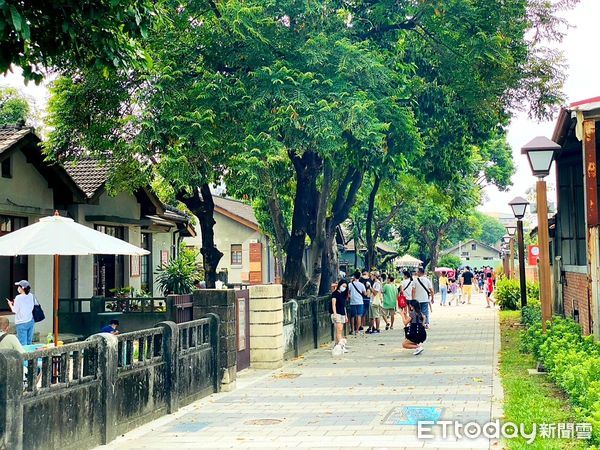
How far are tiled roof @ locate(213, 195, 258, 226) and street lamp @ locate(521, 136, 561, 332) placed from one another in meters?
31.5

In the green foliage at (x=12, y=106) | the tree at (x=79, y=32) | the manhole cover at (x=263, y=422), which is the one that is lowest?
the manhole cover at (x=263, y=422)

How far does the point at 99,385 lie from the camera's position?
30.2ft

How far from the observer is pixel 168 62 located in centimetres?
1750

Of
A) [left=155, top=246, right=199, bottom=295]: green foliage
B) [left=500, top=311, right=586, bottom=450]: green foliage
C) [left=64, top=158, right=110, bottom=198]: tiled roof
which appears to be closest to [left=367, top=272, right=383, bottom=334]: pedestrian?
[left=155, top=246, right=199, bottom=295]: green foliage

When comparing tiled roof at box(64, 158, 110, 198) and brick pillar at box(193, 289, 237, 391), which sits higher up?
tiled roof at box(64, 158, 110, 198)

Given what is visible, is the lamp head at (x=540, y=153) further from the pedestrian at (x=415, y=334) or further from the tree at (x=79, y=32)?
the tree at (x=79, y=32)

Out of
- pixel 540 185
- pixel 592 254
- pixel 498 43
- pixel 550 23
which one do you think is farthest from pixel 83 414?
pixel 550 23

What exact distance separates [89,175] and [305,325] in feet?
26.6

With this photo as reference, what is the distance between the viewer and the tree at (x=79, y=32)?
25.6 ft

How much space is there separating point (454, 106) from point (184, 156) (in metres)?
8.55

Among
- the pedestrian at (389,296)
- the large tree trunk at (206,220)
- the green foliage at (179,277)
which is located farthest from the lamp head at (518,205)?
the green foliage at (179,277)

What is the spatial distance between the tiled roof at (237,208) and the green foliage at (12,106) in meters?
12.1

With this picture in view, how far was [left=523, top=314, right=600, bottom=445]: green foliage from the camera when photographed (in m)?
8.23

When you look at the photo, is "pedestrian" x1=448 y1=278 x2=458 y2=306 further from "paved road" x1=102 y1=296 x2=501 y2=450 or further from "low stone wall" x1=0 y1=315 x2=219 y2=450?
"low stone wall" x1=0 y1=315 x2=219 y2=450
